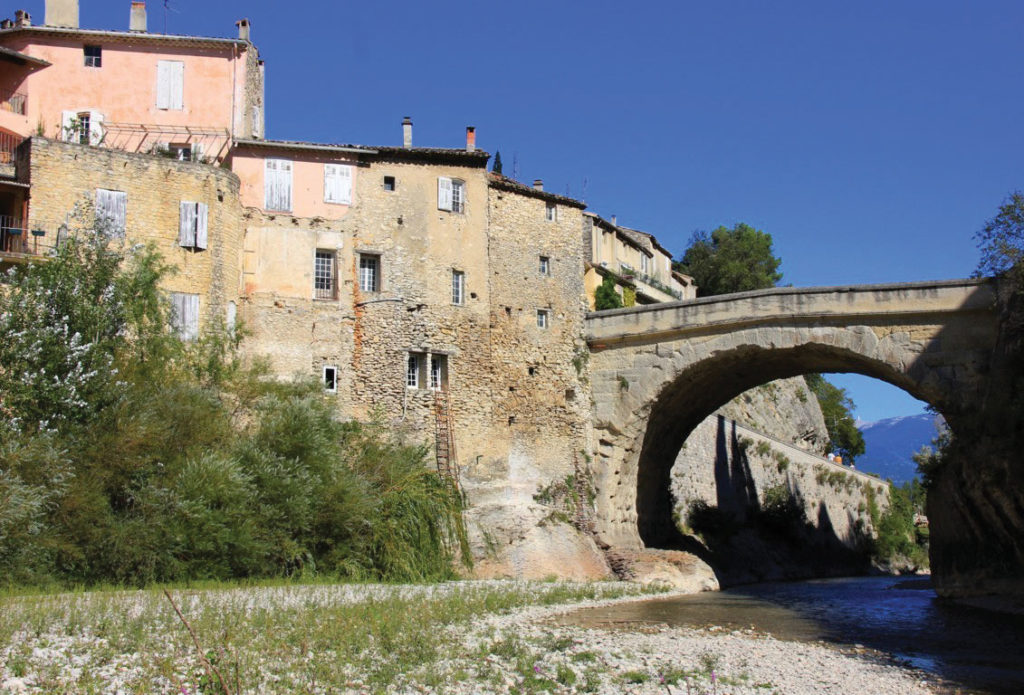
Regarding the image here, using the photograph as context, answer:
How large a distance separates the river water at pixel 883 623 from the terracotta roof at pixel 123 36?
1965 cm

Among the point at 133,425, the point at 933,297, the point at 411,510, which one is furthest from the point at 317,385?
the point at 933,297

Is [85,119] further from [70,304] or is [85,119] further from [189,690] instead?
[189,690]

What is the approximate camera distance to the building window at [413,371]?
30.4m

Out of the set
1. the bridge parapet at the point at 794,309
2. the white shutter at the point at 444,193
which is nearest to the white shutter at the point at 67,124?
the white shutter at the point at 444,193

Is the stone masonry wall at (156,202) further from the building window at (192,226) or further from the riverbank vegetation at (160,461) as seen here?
the riverbank vegetation at (160,461)

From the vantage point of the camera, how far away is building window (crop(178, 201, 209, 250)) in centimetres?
2817

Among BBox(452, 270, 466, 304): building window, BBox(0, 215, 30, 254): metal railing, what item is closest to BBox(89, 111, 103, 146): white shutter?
BBox(0, 215, 30, 254): metal railing

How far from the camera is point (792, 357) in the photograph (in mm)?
30797

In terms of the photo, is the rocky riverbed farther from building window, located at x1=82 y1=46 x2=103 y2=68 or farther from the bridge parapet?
building window, located at x1=82 y1=46 x2=103 y2=68

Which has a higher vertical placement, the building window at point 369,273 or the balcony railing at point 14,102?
the balcony railing at point 14,102

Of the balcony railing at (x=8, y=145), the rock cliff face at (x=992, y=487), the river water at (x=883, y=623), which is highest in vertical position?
the balcony railing at (x=8, y=145)

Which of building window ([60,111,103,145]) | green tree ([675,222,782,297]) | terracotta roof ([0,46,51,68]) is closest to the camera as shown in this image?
building window ([60,111,103,145])

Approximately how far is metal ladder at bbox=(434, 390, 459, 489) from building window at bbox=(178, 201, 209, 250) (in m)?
7.31

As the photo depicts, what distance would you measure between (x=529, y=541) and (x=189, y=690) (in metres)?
16.9
